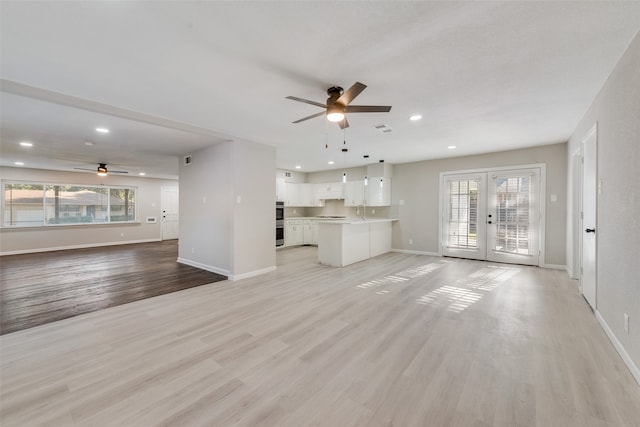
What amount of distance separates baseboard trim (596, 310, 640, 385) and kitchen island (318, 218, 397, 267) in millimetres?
3872

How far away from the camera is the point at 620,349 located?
2.29m

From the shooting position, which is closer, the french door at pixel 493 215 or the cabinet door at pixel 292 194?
the french door at pixel 493 215

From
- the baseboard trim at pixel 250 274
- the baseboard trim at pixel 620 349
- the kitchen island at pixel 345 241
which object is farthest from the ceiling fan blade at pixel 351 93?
the baseboard trim at pixel 250 274

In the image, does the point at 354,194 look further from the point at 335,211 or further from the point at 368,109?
the point at 368,109

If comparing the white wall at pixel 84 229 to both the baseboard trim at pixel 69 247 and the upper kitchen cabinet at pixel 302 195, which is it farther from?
the upper kitchen cabinet at pixel 302 195

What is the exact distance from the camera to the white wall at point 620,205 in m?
2.03

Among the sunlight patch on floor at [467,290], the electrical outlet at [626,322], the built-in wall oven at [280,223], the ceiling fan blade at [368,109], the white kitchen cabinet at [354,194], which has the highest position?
the ceiling fan blade at [368,109]

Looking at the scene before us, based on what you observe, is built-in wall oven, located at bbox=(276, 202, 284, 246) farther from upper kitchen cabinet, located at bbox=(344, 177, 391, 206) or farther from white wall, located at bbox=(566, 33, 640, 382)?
white wall, located at bbox=(566, 33, 640, 382)

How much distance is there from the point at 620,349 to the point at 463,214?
177 inches

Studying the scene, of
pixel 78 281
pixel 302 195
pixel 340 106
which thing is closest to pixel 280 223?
pixel 302 195

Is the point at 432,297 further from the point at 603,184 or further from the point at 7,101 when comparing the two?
the point at 7,101

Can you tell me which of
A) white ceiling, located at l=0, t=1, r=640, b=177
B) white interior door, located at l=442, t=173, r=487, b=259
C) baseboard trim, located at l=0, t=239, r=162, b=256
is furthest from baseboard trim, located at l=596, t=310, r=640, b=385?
baseboard trim, located at l=0, t=239, r=162, b=256

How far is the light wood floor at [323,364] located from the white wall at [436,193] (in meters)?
2.23

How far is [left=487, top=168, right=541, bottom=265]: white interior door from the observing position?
564 cm
